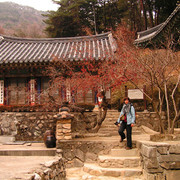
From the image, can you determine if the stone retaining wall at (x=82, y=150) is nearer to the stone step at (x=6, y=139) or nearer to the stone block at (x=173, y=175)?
the stone block at (x=173, y=175)

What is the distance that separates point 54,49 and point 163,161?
40.6ft

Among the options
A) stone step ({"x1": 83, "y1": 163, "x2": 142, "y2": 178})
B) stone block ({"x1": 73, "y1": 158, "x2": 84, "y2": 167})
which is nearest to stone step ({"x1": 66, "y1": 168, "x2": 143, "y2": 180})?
stone step ({"x1": 83, "y1": 163, "x2": 142, "y2": 178})

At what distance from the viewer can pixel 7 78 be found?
48.8 ft

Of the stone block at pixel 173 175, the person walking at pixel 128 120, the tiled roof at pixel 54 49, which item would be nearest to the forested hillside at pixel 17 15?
the tiled roof at pixel 54 49

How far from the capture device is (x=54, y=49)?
52.9 ft

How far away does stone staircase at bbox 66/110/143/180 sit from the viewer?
675 centimetres

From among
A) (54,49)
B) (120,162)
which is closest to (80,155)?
(120,162)

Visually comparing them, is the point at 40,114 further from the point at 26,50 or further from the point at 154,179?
the point at 154,179

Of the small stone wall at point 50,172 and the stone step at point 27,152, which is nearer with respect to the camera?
the small stone wall at point 50,172

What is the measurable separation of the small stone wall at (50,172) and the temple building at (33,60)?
6627mm

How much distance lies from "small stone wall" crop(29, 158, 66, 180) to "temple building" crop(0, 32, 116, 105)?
261 inches

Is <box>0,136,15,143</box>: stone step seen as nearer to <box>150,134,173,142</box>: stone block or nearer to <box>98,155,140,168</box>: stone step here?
<box>98,155,140,168</box>: stone step

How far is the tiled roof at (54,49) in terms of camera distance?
43.8ft

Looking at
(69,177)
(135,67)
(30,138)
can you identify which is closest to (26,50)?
(30,138)
